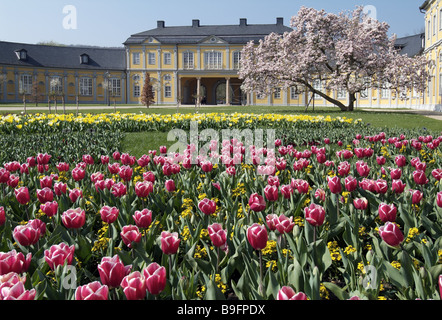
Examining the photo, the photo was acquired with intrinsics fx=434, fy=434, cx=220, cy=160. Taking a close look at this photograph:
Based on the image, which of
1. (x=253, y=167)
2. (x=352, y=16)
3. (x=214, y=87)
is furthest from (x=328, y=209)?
(x=214, y=87)

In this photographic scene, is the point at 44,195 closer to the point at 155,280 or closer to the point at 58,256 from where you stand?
the point at 58,256

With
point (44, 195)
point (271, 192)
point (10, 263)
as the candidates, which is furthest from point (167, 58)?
point (10, 263)

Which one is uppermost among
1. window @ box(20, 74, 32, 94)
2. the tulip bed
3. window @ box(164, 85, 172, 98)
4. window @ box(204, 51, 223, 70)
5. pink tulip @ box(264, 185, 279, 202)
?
window @ box(204, 51, 223, 70)

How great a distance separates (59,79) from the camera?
55812mm

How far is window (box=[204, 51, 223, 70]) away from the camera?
182ft

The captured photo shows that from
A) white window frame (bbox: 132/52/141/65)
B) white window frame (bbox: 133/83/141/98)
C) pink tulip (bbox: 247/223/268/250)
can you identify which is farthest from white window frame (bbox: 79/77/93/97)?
A: pink tulip (bbox: 247/223/268/250)

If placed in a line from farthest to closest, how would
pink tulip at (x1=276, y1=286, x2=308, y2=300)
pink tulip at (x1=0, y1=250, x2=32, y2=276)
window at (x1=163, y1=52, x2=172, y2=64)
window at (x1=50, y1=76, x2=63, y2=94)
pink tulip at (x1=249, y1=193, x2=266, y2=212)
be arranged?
1. window at (x1=163, y1=52, x2=172, y2=64)
2. window at (x1=50, y1=76, x2=63, y2=94)
3. pink tulip at (x1=249, y1=193, x2=266, y2=212)
4. pink tulip at (x1=0, y1=250, x2=32, y2=276)
5. pink tulip at (x1=276, y1=286, x2=308, y2=300)

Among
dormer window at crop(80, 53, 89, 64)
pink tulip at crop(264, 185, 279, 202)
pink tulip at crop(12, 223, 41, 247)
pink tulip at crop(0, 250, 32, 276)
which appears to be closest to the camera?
pink tulip at crop(0, 250, 32, 276)

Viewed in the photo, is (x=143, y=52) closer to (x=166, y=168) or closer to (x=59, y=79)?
(x=59, y=79)

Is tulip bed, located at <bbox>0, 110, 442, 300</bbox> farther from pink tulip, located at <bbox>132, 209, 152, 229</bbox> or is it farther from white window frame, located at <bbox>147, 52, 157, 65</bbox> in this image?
white window frame, located at <bbox>147, 52, 157, 65</bbox>

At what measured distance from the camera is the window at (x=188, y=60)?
56.3m

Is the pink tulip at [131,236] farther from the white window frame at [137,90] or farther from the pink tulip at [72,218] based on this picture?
the white window frame at [137,90]

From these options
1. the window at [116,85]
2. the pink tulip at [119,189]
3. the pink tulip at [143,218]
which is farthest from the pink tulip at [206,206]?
the window at [116,85]

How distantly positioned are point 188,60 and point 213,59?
11.0 feet
